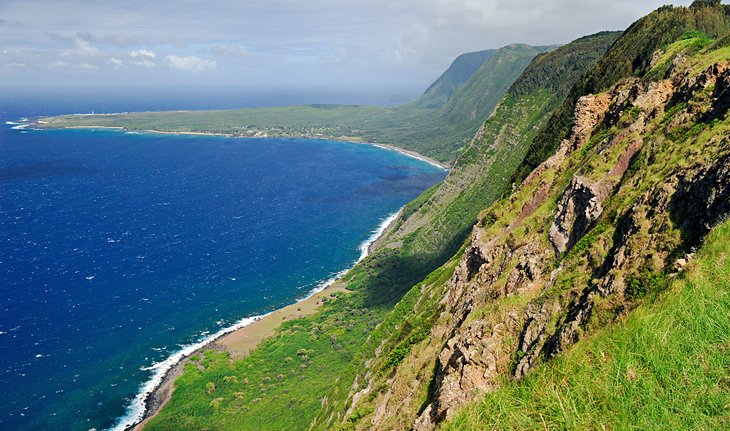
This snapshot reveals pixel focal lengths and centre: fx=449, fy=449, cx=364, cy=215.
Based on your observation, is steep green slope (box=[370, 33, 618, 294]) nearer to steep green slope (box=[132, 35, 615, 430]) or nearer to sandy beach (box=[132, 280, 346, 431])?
steep green slope (box=[132, 35, 615, 430])

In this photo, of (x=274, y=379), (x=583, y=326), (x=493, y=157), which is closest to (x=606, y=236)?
(x=583, y=326)

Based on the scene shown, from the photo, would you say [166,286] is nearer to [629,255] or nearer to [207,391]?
[207,391]

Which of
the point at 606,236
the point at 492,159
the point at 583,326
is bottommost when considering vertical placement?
the point at 492,159

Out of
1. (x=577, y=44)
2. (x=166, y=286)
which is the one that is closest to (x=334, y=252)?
(x=166, y=286)

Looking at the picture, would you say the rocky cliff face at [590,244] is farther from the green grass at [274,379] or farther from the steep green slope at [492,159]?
the steep green slope at [492,159]

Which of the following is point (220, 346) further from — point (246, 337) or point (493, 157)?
point (493, 157)

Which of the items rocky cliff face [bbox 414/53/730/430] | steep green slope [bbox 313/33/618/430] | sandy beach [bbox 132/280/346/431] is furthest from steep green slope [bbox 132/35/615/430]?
rocky cliff face [bbox 414/53/730/430]
